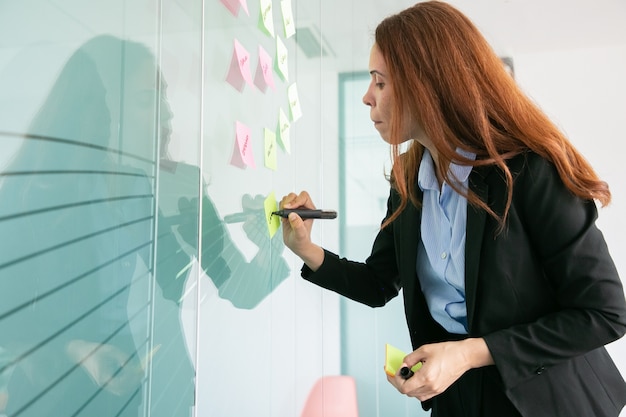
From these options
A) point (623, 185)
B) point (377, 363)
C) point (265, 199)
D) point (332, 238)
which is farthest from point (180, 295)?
point (623, 185)

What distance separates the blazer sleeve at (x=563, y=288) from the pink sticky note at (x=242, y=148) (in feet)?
1.48

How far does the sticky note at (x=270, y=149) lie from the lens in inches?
39.8

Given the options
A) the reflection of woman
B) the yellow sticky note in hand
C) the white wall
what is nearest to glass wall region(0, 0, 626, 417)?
the reflection of woman

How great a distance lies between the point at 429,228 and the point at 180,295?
48 centimetres

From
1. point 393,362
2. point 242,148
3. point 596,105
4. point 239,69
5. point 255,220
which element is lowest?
point 393,362

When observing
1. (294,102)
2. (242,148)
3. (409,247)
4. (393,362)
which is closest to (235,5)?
(242,148)

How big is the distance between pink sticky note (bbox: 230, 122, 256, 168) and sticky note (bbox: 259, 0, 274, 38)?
0.22 m

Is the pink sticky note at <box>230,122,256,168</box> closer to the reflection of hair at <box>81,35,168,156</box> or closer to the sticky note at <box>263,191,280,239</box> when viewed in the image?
the sticky note at <box>263,191,280,239</box>

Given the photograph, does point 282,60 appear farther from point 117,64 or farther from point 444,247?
point 117,64

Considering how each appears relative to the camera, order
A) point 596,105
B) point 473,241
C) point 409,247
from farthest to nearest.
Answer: point 596,105 → point 409,247 → point 473,241

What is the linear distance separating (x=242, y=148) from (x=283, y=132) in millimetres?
237

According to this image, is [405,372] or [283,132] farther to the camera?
[283,132]

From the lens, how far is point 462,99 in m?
0.83

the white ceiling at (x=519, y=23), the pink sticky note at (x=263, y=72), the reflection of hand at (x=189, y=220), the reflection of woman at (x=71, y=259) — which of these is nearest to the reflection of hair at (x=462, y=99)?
the pink sticky note at (x=263, y=72)
